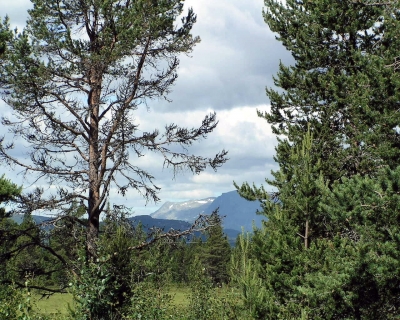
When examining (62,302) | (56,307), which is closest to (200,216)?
(62,302)

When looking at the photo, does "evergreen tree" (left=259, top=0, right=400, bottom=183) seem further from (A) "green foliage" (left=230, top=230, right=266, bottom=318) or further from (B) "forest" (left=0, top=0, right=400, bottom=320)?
(A) "green foliage" (left=230, top=230, right=266, bottom=318)

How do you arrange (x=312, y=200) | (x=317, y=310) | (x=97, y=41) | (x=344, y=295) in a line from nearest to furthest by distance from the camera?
(x=344, y=295) < (x=317, y=310) < (x=312, y=200) < (x=97, y=41)

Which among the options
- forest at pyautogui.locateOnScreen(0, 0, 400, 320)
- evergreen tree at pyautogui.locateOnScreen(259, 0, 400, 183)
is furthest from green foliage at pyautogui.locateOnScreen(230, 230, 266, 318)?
evergreen tree at pyautogui.locateOnScreen(259, 0, 400, 183)

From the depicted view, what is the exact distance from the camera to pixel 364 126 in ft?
40.1

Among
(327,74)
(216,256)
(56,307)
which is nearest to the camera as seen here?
(327,74)

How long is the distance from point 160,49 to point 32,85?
4160mm

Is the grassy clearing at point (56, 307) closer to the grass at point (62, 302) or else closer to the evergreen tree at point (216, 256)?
the grass at point (62, 302)

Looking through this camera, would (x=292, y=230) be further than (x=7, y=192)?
No

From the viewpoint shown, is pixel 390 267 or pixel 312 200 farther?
pixel 312 200

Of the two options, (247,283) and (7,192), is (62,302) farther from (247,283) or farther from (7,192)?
(247,283)

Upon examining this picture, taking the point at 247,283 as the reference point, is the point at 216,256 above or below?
below

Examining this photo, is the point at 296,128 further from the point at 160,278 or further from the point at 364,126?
the point at 160,278

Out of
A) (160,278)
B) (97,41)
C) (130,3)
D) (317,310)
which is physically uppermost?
(130,3)

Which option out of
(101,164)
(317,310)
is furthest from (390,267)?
(101,164)
